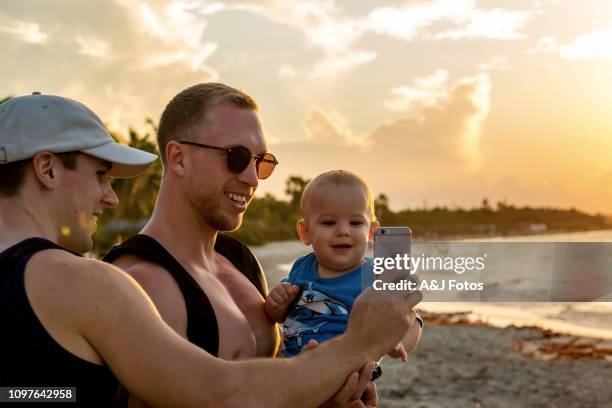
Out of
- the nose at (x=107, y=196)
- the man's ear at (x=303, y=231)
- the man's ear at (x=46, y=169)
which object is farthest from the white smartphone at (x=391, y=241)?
the man's ear at (x=46, y=169)

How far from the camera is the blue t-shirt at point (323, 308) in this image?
4.13m

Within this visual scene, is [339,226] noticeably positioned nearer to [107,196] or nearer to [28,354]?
[107,196]

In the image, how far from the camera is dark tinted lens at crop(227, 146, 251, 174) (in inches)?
150

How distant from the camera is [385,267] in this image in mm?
3510

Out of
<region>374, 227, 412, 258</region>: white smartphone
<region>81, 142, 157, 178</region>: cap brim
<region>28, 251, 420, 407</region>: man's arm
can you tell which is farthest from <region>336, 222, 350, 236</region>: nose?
<region>28, 251, 420, 407</region>: man's arm

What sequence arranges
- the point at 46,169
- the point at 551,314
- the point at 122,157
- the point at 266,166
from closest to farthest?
the point at 46,169 → the point at 122,157 → the point at 266,166 → the point at 551,314

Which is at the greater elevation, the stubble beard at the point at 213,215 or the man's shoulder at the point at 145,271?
the stubble beard at the point at 213,215

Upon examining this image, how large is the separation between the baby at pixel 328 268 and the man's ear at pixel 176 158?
37.0 inches

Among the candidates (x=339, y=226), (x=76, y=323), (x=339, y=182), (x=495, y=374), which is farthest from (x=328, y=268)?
(x=495, y=374)

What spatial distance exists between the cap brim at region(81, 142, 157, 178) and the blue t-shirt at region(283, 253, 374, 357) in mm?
1350

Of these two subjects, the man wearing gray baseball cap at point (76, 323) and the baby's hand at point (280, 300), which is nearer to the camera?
the man wearing gray baseball cap at point (76, 323)

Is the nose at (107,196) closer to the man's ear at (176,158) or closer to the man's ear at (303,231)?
the man's ear at (176,158)

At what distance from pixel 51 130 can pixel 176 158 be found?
983 mm

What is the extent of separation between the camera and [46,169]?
292 centimetres
